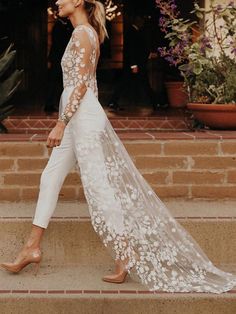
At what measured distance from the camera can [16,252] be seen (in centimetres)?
440

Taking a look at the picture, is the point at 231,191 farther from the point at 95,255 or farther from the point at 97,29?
the point at 97,29

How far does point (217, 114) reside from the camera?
5.54 m

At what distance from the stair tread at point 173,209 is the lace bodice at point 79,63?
0.94 m

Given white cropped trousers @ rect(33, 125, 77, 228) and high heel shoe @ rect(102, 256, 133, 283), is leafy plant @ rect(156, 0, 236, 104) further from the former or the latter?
high heel shoe @ rect(102, 256, 133, 283)

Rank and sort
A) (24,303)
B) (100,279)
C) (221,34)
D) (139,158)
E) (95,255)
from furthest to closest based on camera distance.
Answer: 1. (221,34)
2. (139,158)
3. (95,255)
4. (100,279)
5. (24,303)

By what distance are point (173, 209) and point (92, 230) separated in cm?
71

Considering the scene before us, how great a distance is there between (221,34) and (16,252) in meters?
2.99

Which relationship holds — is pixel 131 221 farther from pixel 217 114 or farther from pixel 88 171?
pixel 217 114

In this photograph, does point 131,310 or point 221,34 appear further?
point 221,34

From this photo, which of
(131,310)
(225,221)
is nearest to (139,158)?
(225,221)

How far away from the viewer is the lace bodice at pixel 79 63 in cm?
381

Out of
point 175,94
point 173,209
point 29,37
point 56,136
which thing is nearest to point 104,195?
point 56,136

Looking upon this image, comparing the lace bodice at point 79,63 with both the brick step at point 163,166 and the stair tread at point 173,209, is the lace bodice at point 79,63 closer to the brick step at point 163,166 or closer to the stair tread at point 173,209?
the stair tread at point 173,209
